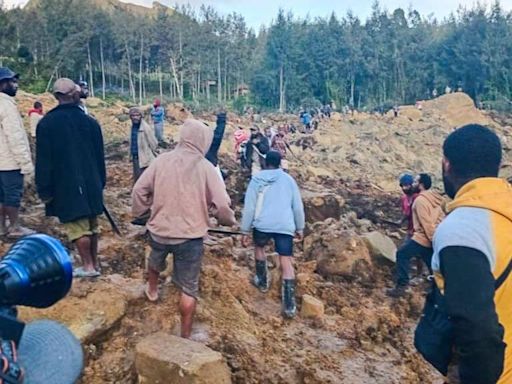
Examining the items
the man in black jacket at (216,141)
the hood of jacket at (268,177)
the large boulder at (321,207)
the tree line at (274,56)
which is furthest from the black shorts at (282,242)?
the tree line at (274,56)

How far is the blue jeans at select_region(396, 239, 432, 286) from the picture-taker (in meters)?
6.18

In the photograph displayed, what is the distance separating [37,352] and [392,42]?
5771 cm

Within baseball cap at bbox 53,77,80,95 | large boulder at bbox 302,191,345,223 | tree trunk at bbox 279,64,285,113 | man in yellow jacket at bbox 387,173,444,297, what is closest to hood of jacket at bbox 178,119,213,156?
baseball cap at bbox 53,77,80,95

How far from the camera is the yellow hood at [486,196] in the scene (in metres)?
2.04

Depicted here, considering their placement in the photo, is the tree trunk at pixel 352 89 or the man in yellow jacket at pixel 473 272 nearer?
the man in yellow jacket at pixel 473 272

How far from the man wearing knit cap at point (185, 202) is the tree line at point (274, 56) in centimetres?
3941

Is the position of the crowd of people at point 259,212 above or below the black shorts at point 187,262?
above

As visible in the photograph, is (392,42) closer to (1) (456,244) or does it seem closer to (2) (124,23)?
(2) (124,23)

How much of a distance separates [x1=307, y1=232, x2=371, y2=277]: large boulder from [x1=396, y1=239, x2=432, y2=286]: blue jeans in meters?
0.49

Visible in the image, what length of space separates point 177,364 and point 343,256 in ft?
12.1

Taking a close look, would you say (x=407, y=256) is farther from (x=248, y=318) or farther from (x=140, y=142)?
(x=140, y=142)

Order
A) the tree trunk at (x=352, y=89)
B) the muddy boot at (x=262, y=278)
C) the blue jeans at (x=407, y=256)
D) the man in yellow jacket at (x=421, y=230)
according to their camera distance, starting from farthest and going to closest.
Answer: the tree trunk at (x=352, y=89), the blue jeans at (x=407, y=256), the man in yellow jacket at (x=421, y=230), the muddy boot at (x=262, y=278)

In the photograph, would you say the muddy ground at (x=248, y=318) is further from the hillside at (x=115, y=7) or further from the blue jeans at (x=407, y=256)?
the hillside at (x=115, y=7)

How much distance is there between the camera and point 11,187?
5074 mm
